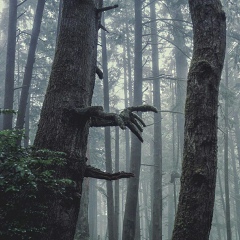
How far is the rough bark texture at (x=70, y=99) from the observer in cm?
376

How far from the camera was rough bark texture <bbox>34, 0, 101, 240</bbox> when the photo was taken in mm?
3756

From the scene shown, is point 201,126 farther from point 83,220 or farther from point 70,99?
point 83,220

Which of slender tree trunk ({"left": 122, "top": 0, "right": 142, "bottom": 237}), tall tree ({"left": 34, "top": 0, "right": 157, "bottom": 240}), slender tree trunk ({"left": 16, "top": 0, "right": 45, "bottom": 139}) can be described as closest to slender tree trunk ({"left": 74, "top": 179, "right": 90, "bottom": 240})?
slender tree trunk ({"left": 122, "top": 0, "right": 142, "bottom": 237})

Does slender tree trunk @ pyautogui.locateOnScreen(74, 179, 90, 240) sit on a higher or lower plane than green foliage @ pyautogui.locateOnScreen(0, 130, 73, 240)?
lower

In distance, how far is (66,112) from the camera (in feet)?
13.3

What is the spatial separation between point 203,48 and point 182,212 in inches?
93.7

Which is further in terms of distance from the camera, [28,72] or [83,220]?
[83,220]

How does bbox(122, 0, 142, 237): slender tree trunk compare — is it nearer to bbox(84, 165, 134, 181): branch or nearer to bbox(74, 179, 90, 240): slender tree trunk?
bbox(74, 179, 90, 240): slender tree trunk

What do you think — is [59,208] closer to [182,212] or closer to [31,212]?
[31,212]

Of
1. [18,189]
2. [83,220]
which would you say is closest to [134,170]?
[83,220]

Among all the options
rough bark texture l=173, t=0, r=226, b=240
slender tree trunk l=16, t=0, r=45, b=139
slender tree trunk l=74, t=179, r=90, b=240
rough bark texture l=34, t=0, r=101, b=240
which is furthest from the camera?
slender tree trunk l=74, t=179, r=90, b=240

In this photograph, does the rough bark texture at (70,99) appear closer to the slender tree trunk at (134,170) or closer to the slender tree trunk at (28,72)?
the slender tree trunk at (28,72)

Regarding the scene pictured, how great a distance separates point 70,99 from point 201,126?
5.82ft

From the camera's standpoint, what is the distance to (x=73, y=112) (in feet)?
13.3
